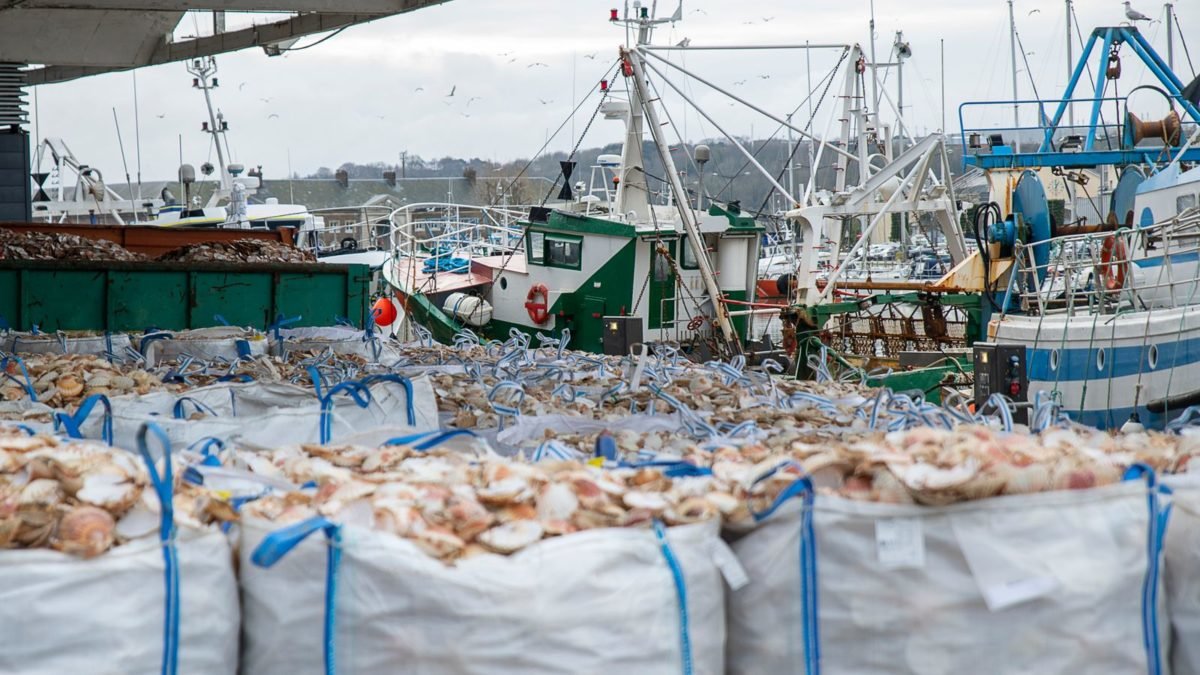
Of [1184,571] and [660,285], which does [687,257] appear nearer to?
[660,285]

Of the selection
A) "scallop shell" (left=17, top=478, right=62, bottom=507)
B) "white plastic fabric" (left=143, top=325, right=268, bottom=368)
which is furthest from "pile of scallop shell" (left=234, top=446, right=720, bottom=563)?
"white plastic fabric" (left=143, top=325, right=268, bottom=368)

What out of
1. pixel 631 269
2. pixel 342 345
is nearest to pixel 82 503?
pixel 342 345

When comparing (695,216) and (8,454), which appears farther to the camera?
(695,216)

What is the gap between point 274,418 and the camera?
4414 mm

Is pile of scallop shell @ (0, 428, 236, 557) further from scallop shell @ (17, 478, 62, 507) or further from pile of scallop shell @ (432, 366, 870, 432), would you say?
pile of scallop shell @ (432, 366, 870, 432)

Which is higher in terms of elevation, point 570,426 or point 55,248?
point 55,248

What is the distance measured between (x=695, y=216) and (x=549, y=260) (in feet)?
9.37

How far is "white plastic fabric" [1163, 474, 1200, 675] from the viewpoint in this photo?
273cm

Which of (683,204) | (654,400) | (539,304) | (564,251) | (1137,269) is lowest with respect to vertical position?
(539,304)

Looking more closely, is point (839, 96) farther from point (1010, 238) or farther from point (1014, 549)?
point (1014, 549)

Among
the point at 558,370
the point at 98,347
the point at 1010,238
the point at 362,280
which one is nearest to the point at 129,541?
the point at 558,370

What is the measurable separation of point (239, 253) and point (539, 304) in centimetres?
861

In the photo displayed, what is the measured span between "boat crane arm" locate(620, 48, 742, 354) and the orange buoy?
5985 mm

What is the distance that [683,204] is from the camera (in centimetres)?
1881
